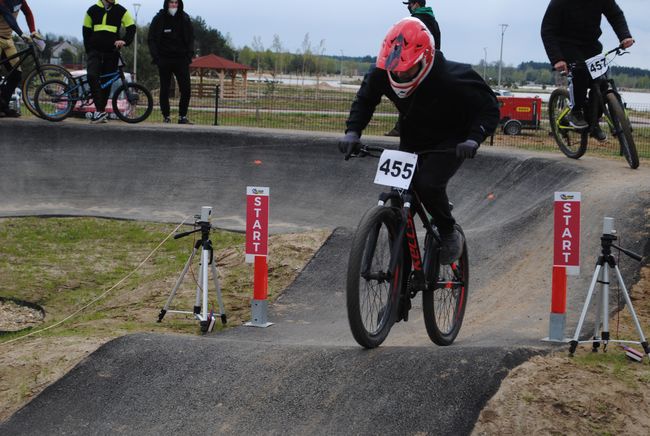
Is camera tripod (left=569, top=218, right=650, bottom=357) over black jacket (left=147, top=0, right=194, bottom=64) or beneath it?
beneath

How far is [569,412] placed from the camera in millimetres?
4418

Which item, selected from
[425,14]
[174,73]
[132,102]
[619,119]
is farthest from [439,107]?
[174,73]

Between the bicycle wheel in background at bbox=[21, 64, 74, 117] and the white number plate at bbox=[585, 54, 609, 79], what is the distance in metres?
8.91

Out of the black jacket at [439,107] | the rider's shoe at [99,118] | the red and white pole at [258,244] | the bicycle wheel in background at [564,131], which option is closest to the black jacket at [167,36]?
the rider's shoe at [99,118]

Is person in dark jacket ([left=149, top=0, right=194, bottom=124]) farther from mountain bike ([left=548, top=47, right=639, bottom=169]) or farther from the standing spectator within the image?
mountain bike ([left=548, top=47, right=639, bottom=169])

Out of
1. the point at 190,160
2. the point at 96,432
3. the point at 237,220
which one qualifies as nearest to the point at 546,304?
the point at 96,432

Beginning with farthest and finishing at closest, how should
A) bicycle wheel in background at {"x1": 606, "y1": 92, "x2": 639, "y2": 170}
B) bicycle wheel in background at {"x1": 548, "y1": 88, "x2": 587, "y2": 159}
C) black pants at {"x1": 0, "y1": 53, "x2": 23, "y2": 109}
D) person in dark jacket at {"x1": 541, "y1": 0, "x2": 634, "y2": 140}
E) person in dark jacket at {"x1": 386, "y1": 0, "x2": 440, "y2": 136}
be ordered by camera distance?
black pants at {"x1": 0, "y1": 53, "x2": 23, "y2": 109} → person in dark jacket at {"x1": 386, "y1": 0, "x2": 440, "y2": 136} → bicycle wheel in background at {"x1": 548, "y1": 88, "x2": 587, "y2": 159} → bicycle wheel in background at {"x1": 606, "y1": 92, "x2": 639, "y2": 170} → person in dark jacket at {"x1": 541, "y1": 0, "x2": 634, "y2": 140}

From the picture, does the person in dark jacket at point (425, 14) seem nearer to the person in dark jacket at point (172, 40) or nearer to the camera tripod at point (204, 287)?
the person in dark jacket at point (172, 40)

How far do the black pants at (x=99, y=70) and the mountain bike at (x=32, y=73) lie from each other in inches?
15.8

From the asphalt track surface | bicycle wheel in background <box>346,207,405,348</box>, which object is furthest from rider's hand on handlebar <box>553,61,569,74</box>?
bicycle wheel in background <box>346,207,405,348</box>

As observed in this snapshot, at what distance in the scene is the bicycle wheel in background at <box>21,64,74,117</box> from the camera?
14734mm

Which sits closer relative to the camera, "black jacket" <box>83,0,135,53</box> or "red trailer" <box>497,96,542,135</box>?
"black jacket" <box>83,0,135,53</box>

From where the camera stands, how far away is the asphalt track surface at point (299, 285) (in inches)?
192

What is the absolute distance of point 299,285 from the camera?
9.09 meters
